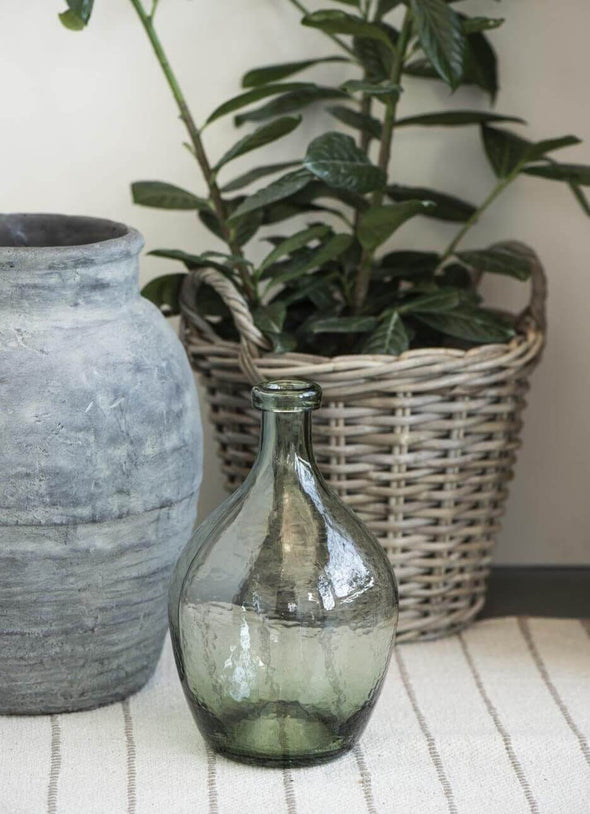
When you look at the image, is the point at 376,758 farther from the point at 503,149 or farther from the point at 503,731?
the point at 503,149

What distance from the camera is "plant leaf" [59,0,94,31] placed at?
112 cm

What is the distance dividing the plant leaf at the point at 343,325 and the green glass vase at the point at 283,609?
231 mm

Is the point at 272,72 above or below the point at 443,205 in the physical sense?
above

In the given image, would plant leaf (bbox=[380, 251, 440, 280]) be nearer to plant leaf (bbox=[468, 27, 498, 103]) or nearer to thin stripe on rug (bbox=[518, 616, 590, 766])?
plant leaf (bbox=[468, 27, 498, 103])

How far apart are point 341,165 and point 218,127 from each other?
283mm

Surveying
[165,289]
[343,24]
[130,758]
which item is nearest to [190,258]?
[165,289]

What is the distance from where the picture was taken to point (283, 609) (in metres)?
0.93

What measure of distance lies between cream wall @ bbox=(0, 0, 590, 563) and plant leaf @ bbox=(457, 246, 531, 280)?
0.48 ft

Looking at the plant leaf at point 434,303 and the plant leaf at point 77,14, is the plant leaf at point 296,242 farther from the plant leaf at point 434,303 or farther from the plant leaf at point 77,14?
the plant leaf at point 77,14

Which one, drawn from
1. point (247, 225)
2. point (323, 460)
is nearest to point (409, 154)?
point (247, 225)

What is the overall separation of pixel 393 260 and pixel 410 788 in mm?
635

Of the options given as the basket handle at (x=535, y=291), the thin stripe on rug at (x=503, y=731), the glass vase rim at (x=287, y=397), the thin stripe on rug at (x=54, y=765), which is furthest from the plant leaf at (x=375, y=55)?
the thin stripe on rug at (x=54, y=765)

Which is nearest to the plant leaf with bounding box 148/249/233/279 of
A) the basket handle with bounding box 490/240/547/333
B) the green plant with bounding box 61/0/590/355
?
the green plant with bounding box 61/0/590/355

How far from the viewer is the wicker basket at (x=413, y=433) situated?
45.4 inches
